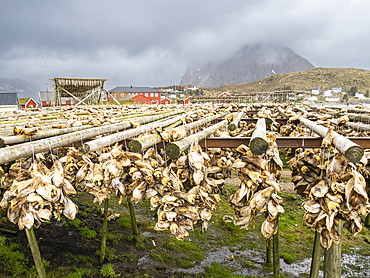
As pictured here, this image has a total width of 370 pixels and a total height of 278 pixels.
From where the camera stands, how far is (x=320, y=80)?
107 m

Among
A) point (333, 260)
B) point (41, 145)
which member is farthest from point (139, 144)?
point (333, 260)

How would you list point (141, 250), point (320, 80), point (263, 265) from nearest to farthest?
point (263, 265)
point (141, 250)
point (320, 80)

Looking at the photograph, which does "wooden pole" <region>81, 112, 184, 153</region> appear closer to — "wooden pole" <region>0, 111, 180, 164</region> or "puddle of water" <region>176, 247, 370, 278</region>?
"wooden pole" <region>0, 111, 180, 164</region>

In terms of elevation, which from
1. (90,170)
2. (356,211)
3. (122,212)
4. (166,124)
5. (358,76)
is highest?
(358,76)

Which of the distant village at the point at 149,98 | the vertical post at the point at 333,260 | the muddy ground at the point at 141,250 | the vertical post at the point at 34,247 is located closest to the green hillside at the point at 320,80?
the distant village at the point at 149,98

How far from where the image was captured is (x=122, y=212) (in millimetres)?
10289

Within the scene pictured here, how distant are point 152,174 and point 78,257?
505 centimetres

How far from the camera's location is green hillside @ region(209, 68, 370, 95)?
99363mm

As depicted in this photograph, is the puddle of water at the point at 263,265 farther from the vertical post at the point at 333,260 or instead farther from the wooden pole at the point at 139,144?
the wooden pole at the point at 139,144

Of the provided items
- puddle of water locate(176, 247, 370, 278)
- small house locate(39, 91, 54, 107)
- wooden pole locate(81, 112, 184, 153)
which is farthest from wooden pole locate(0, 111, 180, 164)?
small house locate(39, 91, 54, 107)

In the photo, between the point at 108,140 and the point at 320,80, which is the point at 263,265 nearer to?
the point at 108,140

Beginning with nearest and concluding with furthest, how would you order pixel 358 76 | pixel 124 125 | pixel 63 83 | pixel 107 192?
pixel 107 192, pixel 124 125, pixel 63 83, pixel 358 76

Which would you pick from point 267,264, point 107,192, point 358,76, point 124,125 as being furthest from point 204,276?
point 358,76

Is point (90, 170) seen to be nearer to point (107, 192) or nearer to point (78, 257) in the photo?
point (107, 192)
